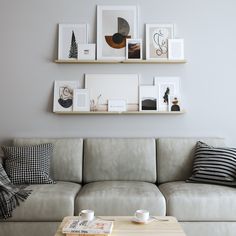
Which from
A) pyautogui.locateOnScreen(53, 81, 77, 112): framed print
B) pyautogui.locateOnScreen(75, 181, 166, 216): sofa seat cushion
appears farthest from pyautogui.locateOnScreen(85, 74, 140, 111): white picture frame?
pyautogui.locateOnScreen(75, 181, 166, 216): sofa seat cushion

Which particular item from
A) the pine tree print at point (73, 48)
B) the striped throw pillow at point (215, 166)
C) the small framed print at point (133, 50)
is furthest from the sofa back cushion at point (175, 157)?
the pine tree print at point (73, 48)

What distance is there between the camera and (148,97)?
3379 mm

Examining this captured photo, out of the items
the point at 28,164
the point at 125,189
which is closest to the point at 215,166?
the point at 125,189

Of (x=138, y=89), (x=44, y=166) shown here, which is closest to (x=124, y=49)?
(x=138, y=89)

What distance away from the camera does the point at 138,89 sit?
11.1ft

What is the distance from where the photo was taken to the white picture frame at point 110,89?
11.1 feet

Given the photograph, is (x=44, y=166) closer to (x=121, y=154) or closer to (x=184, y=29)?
(x=121, y=154)

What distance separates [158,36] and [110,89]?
72cm

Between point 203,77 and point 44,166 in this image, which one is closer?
point 44,166

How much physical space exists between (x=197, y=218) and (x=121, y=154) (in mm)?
926

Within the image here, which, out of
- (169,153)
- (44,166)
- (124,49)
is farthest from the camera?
(124,49)

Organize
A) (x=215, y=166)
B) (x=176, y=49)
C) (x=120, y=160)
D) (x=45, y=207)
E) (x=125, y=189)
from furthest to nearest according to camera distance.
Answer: (x=176, y=49) < (x=120, y=160) < (x=215, y=166) < (x=125, y=189) < (x=45, y=207)

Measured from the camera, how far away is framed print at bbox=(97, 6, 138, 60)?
339 centimetres

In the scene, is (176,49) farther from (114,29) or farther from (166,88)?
(114,29)
